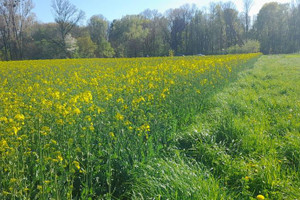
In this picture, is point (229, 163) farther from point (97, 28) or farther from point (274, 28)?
point (274, 28)

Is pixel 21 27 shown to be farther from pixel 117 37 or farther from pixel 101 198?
pixel 101 198

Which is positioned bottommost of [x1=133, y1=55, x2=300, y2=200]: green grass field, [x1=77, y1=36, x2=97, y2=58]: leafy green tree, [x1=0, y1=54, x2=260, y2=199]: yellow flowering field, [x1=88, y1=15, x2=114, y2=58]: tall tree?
[x1=133, y1=55, x2=300, y2=200]: green grass field

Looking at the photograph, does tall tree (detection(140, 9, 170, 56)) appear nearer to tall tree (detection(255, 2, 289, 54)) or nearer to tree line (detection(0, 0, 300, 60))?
tree line (detection(0, 0, 300, 60))

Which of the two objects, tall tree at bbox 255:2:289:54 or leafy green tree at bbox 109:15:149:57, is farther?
tall tree at bbox 255:2:289:54

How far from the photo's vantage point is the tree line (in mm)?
40409

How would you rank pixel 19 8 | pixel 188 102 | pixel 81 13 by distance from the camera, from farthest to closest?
pixel 81 13 < pixel 19 8 < pixel 188 102

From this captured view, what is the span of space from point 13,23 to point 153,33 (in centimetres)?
3024

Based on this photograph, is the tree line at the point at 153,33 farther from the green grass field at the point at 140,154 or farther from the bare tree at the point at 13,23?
the green grass field at the point at 140,154

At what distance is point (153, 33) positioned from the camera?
5669cm

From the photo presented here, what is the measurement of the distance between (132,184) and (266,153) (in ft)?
6.56

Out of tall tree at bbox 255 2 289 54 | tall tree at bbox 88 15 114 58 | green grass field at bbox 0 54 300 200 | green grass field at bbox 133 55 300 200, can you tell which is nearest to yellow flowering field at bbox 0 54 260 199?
green grass field at bbox 0 54 300 200

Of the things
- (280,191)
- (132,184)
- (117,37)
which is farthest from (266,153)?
(117,37)

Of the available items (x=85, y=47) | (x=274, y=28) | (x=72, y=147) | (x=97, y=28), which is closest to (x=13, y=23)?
(x=85, y=47)

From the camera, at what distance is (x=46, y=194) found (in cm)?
198
